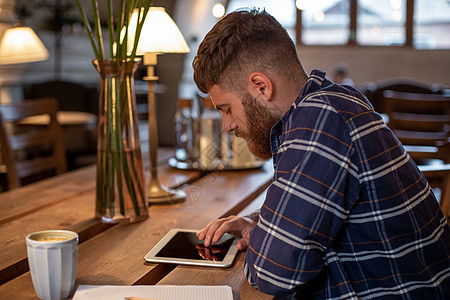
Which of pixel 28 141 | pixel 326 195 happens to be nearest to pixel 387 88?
pixel 28 141

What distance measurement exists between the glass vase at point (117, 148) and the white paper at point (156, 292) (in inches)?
16.2

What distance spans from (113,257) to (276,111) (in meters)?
0.47

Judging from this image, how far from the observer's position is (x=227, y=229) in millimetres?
1214

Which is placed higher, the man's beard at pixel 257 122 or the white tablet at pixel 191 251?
the man's beard at pixel 257 122

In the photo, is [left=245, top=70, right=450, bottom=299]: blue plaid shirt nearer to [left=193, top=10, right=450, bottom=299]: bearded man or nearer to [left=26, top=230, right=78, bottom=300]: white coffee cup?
[left=193, top=10, right=450, bottom=299]: bearded man

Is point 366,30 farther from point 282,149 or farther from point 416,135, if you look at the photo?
point 282,149

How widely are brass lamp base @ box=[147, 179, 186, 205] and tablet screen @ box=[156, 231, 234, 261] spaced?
327 millimetres

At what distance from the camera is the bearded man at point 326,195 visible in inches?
36.8

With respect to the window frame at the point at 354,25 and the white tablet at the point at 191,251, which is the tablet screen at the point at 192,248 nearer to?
the white tablet at the point at 191,251

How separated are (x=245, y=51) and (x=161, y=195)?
627 millimetres

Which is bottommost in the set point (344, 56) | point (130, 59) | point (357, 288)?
point (357, 288)

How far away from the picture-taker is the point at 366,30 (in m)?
8.71

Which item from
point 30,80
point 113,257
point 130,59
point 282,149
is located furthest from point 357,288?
point 30,80

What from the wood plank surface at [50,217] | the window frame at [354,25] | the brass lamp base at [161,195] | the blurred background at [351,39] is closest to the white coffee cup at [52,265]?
the wood plank surface at [50,217]
